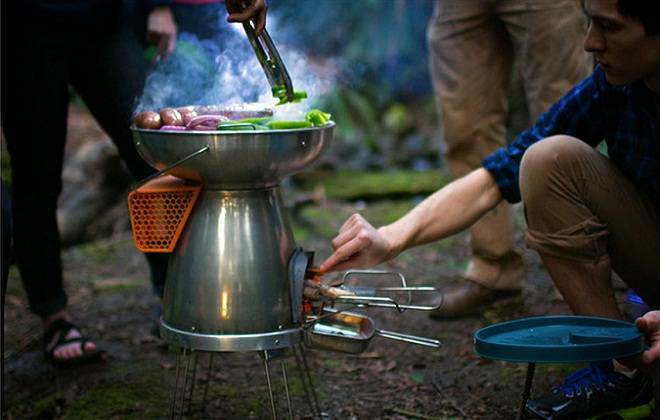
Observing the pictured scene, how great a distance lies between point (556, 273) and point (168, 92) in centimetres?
144

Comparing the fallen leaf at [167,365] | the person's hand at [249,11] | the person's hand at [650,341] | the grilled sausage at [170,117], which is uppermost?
the person's hand at [249,11]

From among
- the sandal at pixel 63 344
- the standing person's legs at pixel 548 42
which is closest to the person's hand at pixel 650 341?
the standing person's legs at pixel 548 42

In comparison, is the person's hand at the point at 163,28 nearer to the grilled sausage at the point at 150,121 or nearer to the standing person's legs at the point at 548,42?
the grilled sausage at the point at 150,121

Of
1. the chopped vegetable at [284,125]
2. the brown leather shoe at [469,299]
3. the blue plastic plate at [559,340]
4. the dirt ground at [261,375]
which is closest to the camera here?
the blue plastic plate at [559,340]

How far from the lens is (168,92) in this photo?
2.98 metres

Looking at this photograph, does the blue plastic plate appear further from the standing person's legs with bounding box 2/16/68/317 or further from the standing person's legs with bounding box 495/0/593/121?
the standing person's legs with bounding box 2/16/68/317

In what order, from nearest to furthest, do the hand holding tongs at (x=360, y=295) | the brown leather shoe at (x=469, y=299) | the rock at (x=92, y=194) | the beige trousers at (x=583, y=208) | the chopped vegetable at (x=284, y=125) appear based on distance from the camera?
the hand holding tongs at (x=360, y=295)
the chopped vegetable at (x=284, y=125)
the beige trousers at (x=583, y=208)
the brown leather shoe at (x=469, y=299)
the rock at (x=92, y=194)

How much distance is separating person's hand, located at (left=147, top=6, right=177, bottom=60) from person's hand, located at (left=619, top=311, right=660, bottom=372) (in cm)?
218

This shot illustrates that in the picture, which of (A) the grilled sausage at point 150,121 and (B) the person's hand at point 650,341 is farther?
(A) the grilled sausage at point 150,121

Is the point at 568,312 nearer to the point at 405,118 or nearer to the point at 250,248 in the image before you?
the point at 250,248

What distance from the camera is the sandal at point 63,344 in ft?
10.9

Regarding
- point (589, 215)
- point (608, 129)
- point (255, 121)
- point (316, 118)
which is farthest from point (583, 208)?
point (255, 121)

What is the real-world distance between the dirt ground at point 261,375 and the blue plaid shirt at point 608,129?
0.77m

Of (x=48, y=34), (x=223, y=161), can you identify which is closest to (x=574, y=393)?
(x=223, y=161)
